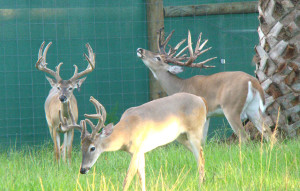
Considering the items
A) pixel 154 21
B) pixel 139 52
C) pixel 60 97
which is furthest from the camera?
pixel 154 21

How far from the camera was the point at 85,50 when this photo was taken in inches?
370

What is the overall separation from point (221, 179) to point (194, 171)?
887 millimetres

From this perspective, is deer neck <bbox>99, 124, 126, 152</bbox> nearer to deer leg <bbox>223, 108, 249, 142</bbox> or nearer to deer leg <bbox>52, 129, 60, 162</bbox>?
deer leg <bbox>52, 129, 60, 162</bbox>

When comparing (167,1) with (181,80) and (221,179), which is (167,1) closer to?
(181,80)

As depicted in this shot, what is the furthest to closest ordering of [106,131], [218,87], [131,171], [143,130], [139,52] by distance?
[139,52]
[218,87]
[143,130]
[106,131]
[131,171]

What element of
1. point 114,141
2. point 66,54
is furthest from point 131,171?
point 66,54

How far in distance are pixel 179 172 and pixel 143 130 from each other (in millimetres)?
807

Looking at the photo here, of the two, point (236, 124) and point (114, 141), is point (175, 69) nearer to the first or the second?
point (236, 124)

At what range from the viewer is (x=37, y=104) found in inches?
365

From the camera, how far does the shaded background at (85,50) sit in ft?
30.1

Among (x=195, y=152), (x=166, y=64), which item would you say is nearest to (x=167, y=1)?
(x=166, y=64)

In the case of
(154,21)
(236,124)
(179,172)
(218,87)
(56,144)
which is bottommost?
(56,144)

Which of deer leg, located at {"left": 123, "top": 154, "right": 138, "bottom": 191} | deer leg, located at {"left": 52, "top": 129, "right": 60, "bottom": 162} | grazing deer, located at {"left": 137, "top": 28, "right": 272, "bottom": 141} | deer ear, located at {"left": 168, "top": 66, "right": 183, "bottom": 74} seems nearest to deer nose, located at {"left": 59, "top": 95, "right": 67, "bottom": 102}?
deer leg, located at {"left": 52, "top": 129, "right": 60, "bottom": 162}

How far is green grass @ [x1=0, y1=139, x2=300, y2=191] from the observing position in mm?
5047
